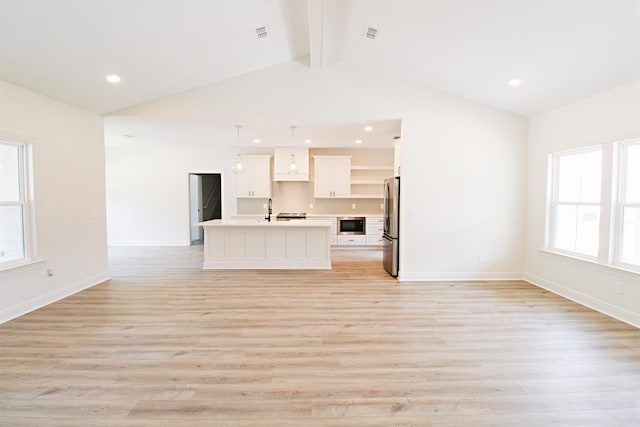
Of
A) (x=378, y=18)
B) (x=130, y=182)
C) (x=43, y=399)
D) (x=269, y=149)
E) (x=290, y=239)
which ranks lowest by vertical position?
(x=43, y=399)

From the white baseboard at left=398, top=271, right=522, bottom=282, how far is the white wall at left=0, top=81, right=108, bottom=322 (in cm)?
500

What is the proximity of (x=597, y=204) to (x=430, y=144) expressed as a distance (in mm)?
2286

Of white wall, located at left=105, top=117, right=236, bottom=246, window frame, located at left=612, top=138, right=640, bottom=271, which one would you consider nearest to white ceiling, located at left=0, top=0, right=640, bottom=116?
window frame, located at left=612, top=138, right=640, bottom=271

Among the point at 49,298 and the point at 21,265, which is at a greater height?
the point at 21,265

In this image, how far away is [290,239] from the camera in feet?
19.3

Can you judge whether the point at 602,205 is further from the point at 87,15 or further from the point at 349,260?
the point at 87,15

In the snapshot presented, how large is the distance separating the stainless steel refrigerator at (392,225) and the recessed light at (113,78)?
14.1 ft

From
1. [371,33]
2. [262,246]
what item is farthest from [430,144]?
[262,246]

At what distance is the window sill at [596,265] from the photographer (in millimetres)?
3346

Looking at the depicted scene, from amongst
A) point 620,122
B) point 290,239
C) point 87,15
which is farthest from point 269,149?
point 620,122

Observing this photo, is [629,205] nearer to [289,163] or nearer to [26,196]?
[289,163]

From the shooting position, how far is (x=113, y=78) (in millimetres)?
3904

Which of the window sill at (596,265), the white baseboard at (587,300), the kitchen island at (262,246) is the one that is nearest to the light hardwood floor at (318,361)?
the white baseboard at (587,300)

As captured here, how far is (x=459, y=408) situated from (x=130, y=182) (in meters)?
9.53
